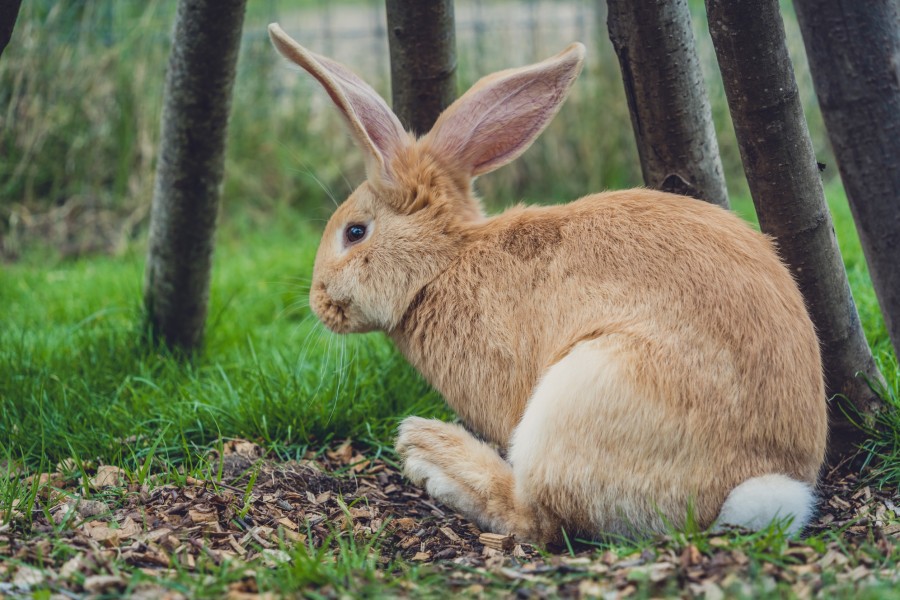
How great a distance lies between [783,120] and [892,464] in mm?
1235

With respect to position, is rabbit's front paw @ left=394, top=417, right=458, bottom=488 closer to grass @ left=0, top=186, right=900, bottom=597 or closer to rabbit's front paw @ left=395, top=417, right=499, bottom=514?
rabbit's front paw @ left=395, top=417, right=499, bottom=514

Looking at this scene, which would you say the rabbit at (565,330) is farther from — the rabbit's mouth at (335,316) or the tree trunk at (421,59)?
the tree trunk at (421,59)

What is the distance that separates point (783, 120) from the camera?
3135 mm

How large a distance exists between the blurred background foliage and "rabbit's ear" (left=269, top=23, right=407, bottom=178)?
13.1 ft

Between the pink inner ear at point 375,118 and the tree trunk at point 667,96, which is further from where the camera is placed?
the pink inner ear at point 375,118

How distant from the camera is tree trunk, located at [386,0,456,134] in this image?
399 cm

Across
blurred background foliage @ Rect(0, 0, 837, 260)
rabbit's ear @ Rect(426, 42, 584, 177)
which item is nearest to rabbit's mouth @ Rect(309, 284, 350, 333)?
rabbit's ear @ Rect(426, 42, 584, 177)

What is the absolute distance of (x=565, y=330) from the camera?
309 cm

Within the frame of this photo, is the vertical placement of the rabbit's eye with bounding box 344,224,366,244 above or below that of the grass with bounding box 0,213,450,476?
above

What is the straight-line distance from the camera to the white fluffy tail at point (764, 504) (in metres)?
2.77

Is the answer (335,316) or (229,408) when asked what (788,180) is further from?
(229,408)

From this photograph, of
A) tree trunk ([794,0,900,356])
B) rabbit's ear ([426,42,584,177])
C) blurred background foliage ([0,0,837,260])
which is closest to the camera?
tree trunk ([794,0,900,356])

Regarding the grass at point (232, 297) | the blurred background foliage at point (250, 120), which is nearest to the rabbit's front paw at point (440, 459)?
the grass at point (232, 297)

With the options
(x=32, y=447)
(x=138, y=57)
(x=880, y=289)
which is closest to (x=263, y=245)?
(x=138, y=57)
